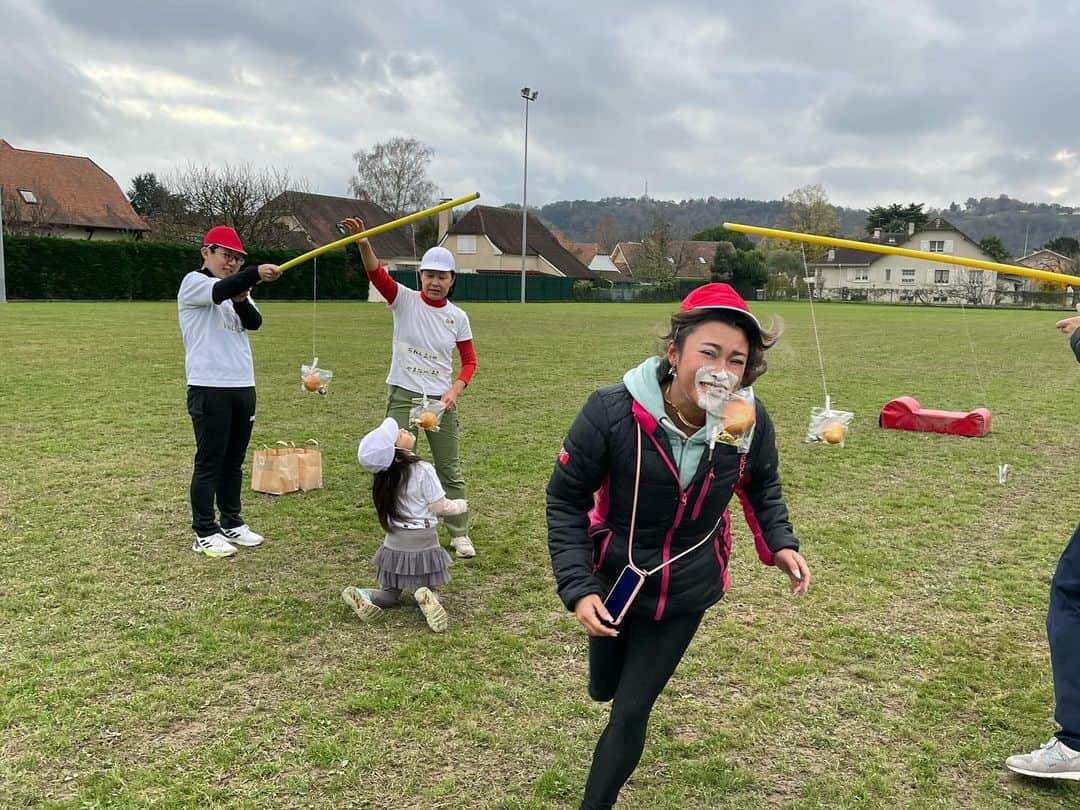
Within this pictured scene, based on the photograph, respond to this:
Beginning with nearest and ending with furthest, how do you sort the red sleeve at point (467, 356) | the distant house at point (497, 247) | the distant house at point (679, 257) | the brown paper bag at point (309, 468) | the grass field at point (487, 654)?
1. the grass field at point (487, 654)
2. the red sleeve at point (467, 356)
3. the brown paper bag at point (309, 468)
4. the distant house at point (497, 247)
5. the distant house at point (679, 257)

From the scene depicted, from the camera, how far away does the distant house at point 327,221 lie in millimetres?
51888

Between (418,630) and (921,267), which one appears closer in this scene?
(418,630)

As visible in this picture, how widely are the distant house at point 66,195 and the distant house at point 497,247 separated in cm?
2285

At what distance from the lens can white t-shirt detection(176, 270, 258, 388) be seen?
17.2 ft

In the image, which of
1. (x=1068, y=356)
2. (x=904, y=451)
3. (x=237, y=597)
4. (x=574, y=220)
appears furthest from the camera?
(x=574, y=220)

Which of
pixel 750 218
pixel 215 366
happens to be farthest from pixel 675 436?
pixel 750 218

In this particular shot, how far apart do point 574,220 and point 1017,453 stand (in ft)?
481

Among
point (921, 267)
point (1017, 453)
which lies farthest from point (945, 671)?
point (921, 267)

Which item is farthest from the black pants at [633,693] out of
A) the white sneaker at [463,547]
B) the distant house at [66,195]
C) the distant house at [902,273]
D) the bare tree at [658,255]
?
the bare tree at [658,255]

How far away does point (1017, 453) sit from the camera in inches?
361

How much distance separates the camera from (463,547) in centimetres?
567

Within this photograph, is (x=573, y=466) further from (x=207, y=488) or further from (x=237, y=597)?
(x=207, y=488)

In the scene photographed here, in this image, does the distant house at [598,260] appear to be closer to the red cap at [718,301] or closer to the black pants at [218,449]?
the black pants at [218,449]

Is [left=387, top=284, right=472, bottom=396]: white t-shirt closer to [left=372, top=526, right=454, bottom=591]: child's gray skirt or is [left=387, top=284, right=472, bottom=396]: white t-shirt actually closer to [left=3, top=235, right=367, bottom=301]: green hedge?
[left=372, top=526, right=454, bottom=591]: child's gray skirt
